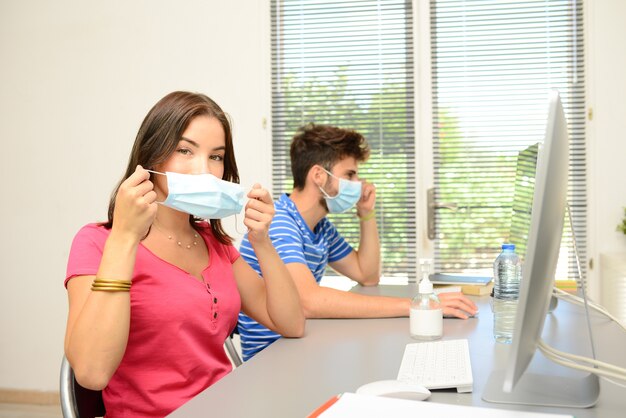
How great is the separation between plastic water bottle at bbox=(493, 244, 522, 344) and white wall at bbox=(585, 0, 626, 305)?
5.90 ft

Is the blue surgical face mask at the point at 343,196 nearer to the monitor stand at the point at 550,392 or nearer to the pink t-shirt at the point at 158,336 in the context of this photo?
the pink t-shirt at the point at 158,336

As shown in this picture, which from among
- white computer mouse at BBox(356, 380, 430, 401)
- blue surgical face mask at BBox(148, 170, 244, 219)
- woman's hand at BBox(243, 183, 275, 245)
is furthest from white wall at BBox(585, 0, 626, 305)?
white computer mouse at BBox(356, 380, 430, 401)

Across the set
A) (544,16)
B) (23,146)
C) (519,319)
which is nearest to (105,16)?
(23,146)

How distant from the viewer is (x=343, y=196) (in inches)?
94.6

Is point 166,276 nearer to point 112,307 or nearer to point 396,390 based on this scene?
point 112,307

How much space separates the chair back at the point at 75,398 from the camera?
133 cm

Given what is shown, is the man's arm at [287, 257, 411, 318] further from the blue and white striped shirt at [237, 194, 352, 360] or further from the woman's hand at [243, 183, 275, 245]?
the woman's hand at [243, 183, 275, 245]

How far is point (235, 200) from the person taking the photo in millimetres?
1564

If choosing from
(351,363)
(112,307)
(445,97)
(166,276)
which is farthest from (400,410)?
(445,97)

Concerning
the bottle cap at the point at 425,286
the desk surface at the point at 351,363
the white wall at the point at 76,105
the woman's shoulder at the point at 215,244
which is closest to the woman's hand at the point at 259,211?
the woman's shoulder at the point at 215,244

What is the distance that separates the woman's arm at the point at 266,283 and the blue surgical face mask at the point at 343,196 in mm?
670

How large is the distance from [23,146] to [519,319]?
11.6 ft

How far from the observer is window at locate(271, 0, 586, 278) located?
3.34 metres

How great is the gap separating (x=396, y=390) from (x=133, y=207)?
61 centimetres
